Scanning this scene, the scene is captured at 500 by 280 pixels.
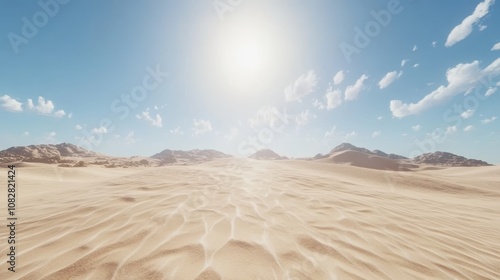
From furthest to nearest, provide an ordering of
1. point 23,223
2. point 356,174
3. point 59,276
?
point 356,174, point 23,223, point 59,276

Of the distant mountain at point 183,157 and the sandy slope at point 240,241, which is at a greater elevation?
the distant mountain at point 183,157

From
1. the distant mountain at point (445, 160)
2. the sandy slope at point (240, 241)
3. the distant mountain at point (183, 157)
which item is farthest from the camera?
the distant mountain at point (445, 160)

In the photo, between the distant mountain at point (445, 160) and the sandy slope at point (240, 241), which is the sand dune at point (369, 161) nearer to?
Answer: the distant mountain at point (445, 160)

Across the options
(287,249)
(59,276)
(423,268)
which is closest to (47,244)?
(59,276)

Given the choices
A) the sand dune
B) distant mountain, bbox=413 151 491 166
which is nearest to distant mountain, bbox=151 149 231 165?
the sand dune

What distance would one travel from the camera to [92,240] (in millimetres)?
2537

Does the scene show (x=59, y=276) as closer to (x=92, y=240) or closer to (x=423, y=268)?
(x=92, y=240)

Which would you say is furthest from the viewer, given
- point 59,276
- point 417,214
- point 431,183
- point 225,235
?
point 431,183

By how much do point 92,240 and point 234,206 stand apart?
6.34 ft

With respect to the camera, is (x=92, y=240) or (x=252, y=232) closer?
(x=92, y=240)

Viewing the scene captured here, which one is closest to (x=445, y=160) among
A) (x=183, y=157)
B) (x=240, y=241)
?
(x=183, y=157)

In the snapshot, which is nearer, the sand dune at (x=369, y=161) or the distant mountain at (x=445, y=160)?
the sand dune at (x=369, y=161)

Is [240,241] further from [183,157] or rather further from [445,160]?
[445,160]

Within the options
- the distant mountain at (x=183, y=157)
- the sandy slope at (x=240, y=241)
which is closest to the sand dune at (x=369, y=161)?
the distant mountain at (x=183, y=157)
